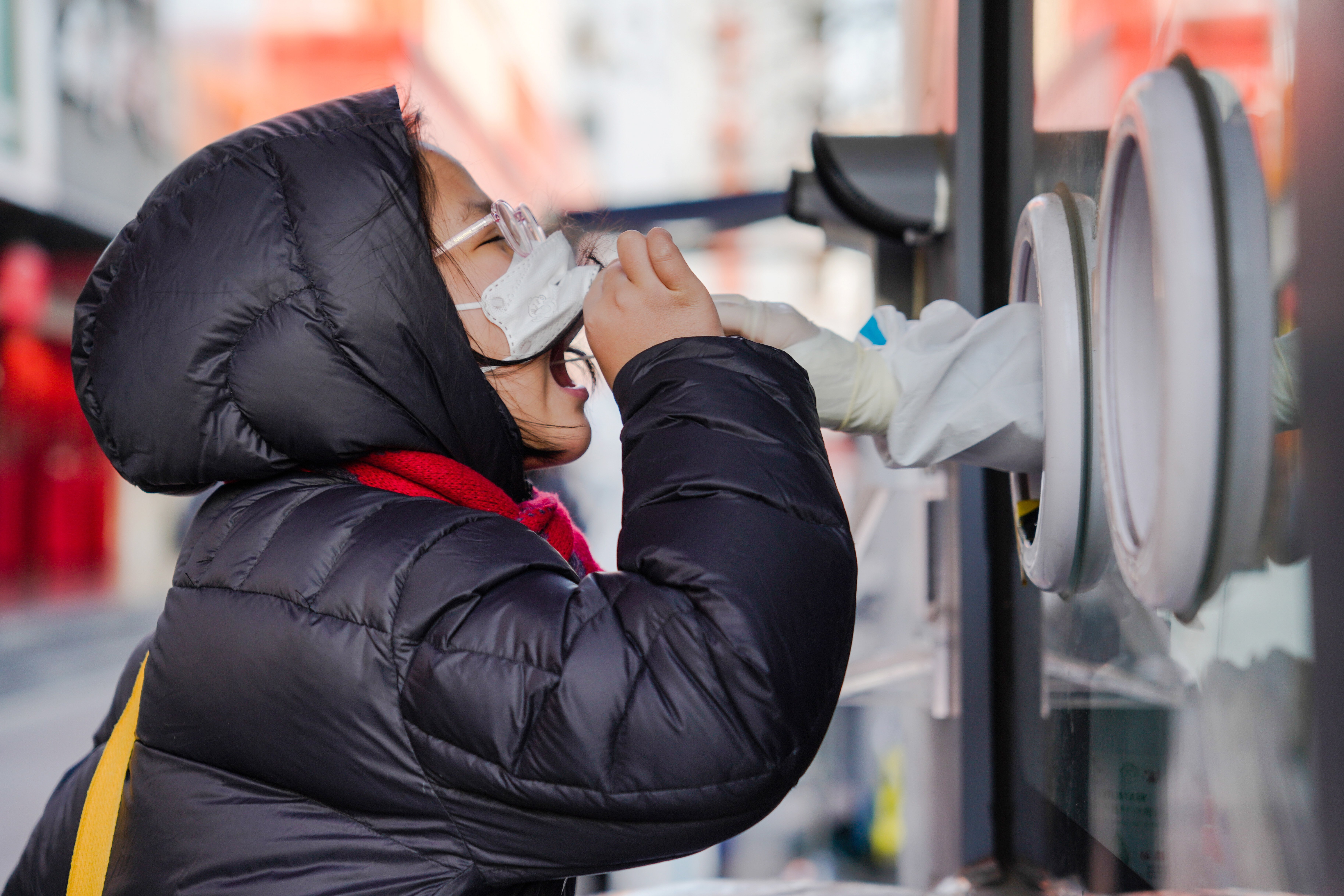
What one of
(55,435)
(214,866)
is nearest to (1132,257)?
(214,866)

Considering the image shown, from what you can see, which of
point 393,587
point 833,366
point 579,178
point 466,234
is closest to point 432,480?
point 393,587

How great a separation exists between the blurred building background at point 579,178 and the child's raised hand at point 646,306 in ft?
0.59

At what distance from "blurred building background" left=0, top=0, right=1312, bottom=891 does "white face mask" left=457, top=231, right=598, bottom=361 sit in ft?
0.34

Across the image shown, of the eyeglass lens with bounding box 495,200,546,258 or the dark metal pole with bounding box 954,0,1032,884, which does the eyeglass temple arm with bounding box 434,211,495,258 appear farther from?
the dark metal pole with bounding box 954,0,1032,884

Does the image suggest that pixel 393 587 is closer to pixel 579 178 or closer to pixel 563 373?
pixel 563 373

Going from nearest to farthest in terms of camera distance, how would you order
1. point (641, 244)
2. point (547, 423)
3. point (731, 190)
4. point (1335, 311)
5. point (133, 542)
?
1. point (1335, 311)
2. point (641, 244)
3. point (547, 423)
4. point (731, 190)
5. point (133, 542)

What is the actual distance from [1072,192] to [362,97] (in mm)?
683

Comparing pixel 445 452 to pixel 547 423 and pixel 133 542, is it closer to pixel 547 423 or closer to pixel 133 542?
pixel 547 423

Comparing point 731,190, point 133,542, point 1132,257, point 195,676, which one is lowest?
point 133,542

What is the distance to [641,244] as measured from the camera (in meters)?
0.83

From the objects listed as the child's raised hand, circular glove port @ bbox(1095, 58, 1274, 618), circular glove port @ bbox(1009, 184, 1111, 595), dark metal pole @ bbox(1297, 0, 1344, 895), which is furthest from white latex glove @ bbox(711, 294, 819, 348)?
dark metal pole @ bbox(1297, 0, 1344, 895)

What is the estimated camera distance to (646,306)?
798mm

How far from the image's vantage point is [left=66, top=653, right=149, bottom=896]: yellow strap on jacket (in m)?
0.78

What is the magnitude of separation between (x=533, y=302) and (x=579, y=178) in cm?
38
